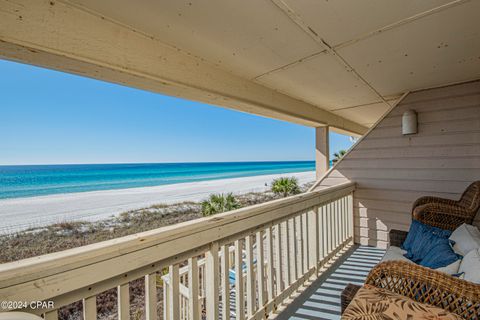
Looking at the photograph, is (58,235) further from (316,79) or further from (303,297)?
(316,79)

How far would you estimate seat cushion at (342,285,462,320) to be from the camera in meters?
0.76

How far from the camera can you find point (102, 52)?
Answer: 4.56 ft

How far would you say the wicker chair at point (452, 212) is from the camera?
6.86 feet

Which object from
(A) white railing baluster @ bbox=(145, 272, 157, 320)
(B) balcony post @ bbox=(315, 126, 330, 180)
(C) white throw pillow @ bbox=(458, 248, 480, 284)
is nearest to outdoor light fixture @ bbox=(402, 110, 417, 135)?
(B) balcony post @ bbox=(315, 126, 330, 180)

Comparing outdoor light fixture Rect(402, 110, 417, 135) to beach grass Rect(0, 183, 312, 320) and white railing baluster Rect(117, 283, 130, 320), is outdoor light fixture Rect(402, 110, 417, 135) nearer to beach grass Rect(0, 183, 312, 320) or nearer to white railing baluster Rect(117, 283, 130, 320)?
white railing baluster Rect(117, 283, 130, 320)

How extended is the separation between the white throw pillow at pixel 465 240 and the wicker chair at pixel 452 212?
496 millimetres

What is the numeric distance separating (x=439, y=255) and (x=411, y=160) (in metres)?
1.80

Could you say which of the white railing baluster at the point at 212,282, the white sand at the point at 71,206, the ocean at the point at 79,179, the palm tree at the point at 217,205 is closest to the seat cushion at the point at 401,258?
the white railing baluster at the point at 212,282

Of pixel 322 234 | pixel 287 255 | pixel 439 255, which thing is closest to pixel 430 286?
pixel 439 255

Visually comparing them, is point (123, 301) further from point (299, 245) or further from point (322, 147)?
point (322, 147)

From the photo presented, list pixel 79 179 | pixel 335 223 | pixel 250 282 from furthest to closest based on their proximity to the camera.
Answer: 1. pixel 79 179
2. pixel 335 223
3. pixel 250 282

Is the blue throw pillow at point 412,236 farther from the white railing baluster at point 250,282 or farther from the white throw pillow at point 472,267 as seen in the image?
the white railing baluster at point 250,282

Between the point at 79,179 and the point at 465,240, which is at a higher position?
the point at 465,240

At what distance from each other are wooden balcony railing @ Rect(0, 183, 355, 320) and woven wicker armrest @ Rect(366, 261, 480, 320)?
81 centimetres
